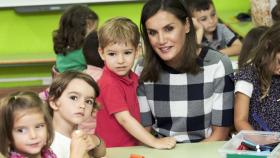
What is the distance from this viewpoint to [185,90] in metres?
2.38

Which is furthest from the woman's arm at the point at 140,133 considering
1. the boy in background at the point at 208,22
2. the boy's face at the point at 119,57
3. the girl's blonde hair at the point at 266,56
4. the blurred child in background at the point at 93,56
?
the boy in background at the point at 208,22

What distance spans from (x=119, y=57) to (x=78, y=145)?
0.55 m

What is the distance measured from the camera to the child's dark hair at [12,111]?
164 centimetres

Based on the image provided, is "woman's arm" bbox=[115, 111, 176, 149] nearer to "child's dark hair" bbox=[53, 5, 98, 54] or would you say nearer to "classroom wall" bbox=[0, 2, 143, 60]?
"child's dark hair" bbox=[53, 5, 98, 54]

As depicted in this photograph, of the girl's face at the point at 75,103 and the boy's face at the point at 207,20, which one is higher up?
the boy's face at the point at 207,20

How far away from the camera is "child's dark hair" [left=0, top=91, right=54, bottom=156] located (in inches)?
64.7

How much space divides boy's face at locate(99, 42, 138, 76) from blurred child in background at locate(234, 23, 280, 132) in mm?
508

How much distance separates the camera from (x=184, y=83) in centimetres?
237

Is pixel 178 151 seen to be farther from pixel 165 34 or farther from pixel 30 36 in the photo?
pixel 30 36

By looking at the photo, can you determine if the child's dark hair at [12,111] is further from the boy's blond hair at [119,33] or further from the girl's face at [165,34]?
the girl's face at [165,34]

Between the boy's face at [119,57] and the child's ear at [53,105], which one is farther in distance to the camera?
the boy's face at [119,57]

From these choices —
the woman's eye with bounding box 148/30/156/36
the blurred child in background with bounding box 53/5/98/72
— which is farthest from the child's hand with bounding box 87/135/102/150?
the blurred child in background with bounding box 53/5/98/72

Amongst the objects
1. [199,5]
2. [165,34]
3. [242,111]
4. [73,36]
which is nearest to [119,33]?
[165,34]

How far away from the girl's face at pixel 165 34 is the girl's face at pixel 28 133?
79 centimetres
